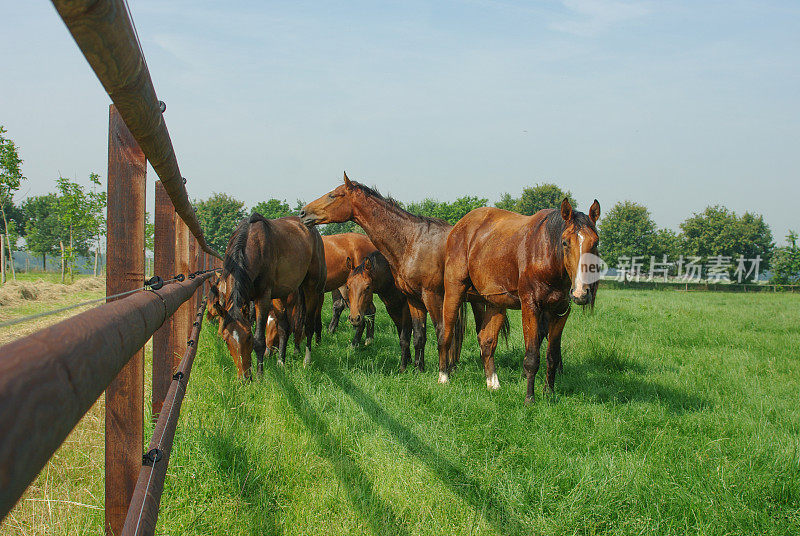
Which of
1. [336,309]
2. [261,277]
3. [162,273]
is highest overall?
[162,273]

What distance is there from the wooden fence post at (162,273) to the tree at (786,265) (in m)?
65.3

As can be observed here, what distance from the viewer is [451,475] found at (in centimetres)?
347

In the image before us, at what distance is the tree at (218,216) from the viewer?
6206cm

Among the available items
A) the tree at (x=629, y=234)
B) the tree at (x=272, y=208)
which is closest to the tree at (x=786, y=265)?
the tree at (x=629, y=234)

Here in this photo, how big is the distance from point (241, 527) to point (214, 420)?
57.5 inches

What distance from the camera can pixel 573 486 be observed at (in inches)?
134

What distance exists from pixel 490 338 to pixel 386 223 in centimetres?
219

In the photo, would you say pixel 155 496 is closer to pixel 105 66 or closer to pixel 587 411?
pixel 105 66

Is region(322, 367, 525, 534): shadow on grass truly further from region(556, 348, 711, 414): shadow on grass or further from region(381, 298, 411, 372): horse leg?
region(381, 298, 411, 372): horse leg

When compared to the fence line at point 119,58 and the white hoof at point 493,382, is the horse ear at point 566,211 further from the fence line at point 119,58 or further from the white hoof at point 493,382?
the fence line at point 119,58

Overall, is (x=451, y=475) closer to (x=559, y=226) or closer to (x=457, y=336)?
(x=559, y=226)

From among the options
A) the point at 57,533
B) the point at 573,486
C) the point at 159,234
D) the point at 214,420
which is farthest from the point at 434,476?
the point at 159,234

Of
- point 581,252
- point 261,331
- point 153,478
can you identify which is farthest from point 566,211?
point 153,478

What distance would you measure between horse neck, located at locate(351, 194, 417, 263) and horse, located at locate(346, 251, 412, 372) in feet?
2.60
